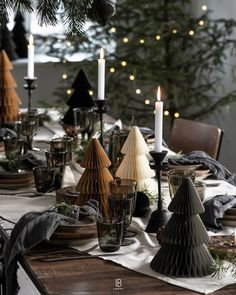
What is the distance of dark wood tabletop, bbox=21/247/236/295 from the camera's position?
5.84 feet

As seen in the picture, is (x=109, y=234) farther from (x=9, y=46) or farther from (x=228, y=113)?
(x=9, y=46)

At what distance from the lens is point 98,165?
2.34 m

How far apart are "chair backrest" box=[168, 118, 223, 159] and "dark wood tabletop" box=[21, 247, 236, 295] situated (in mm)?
1588

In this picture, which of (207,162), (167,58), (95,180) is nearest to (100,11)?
(95,180)

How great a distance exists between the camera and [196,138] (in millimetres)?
3627

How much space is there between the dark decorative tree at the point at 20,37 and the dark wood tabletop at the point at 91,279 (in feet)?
12.9

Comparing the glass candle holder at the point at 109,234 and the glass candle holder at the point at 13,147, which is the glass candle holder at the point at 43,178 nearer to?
the glass candle holder at the point at 13,147

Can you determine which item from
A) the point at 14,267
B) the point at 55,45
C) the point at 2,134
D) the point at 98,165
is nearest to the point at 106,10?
the point at 98,165

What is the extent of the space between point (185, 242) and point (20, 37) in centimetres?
415

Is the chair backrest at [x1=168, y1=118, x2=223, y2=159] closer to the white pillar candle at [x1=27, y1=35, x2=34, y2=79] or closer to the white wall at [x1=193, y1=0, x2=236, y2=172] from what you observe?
A: the white pillar candle at [x1=27, y1=35, x2=34, y2=79]

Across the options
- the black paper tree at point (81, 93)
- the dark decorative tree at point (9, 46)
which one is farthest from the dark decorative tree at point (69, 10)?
the dark decorative tree at point (9, 46)

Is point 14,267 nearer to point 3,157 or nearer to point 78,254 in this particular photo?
point 78,254

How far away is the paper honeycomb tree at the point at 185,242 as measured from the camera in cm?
187

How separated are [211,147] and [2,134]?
2.98ft
